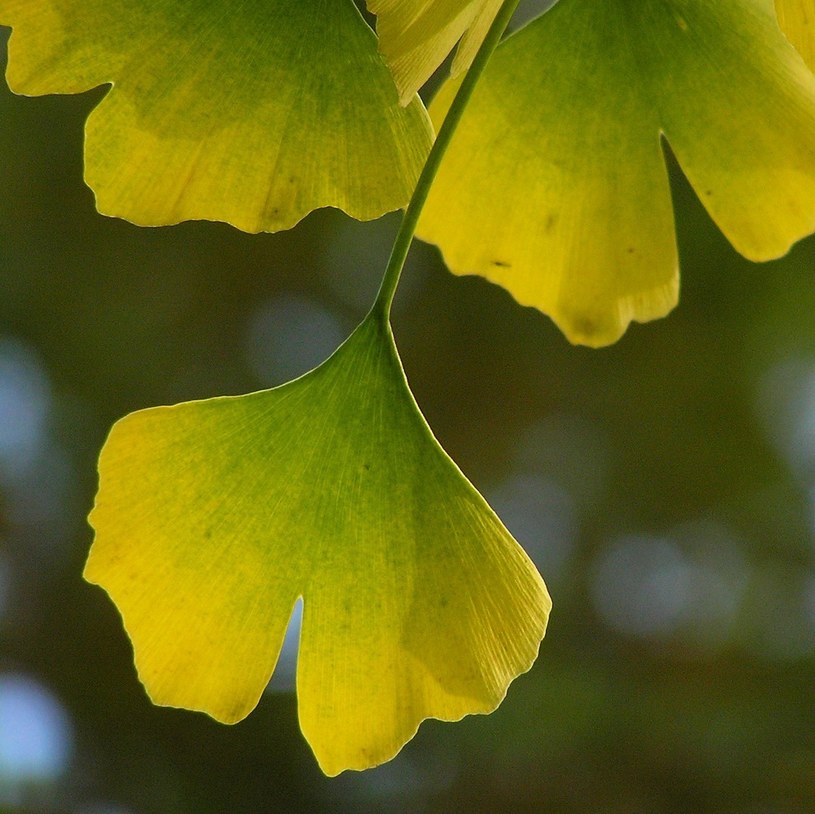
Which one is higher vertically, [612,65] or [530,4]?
[612,65]

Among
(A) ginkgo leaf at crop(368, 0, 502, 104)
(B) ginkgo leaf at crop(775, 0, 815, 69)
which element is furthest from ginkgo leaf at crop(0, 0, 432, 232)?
(B) ginkgo leaf at crop(775, 0, 815, 69)

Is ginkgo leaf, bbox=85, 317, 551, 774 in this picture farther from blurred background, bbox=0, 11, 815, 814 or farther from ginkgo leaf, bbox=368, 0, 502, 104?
blurred background, bbox=0, 11, 815, 814

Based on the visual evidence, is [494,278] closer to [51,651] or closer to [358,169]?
[358,169]

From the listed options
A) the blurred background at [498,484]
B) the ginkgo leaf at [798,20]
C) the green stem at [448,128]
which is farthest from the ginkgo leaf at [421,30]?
the blurred background at [498,484]

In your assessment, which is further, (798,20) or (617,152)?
(617,152)

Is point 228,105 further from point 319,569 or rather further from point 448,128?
→ point 319,569

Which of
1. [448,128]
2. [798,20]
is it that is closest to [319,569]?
[448,128]

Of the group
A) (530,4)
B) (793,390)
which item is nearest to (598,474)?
(793,390)
